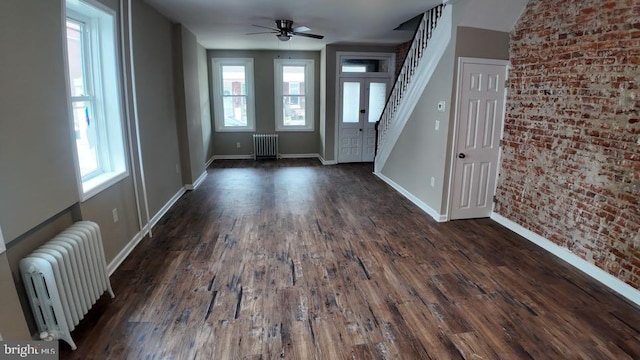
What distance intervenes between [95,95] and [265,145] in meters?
5.41

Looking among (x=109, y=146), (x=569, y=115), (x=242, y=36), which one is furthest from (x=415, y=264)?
(x=242, y=36)

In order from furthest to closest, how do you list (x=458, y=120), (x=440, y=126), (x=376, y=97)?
(x=376, y=97) → (x=440, y=126) → (x=458, y=120)

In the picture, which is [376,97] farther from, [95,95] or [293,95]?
[95,95]

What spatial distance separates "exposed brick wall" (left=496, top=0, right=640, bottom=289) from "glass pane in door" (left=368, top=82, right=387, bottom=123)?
4.01 metres

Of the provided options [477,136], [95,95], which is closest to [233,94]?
[95,95]

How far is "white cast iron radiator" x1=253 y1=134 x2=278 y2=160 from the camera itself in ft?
28.1

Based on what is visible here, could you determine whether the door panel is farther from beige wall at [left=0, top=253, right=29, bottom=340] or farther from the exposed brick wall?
beige wall at [left=0, top=253, right=29, bottom=340]

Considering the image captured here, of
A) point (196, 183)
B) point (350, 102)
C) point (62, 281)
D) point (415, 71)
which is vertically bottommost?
point (196, 183)

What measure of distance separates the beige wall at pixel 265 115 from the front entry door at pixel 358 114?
947 millimetres

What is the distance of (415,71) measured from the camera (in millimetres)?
5043

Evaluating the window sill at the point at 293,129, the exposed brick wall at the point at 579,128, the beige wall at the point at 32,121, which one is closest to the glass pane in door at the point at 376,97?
the window sill at the point at 293,129

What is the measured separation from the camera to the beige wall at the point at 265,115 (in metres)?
8.23

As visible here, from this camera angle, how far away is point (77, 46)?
304 centimetres

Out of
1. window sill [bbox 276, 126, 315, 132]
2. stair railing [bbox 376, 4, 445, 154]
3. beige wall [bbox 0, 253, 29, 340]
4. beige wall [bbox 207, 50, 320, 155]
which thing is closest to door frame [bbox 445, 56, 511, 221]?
stair railing [bbox 376, 4, 445, 154]
